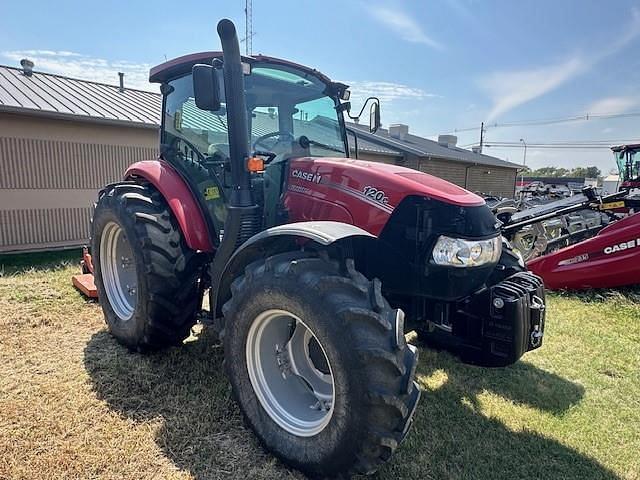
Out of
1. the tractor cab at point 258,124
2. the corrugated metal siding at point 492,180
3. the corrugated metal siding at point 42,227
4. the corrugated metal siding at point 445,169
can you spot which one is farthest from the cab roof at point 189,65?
the corrugated metal siding at point 492,180

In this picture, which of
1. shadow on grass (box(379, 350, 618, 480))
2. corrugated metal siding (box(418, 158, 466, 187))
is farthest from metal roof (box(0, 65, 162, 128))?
corrugated metal siding (box(418, 158, 466, 187))

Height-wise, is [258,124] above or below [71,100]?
below

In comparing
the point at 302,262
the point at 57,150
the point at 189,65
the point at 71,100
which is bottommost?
the point at 302,262

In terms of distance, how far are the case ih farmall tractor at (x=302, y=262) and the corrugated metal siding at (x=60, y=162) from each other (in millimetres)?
5078

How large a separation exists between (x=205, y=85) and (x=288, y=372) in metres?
1.71

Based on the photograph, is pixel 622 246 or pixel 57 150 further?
pixel 57 150

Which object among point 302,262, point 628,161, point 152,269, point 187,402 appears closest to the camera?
point 302,262

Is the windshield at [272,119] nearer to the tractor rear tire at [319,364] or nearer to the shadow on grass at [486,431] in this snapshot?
the tractor rear tire at [319,364]

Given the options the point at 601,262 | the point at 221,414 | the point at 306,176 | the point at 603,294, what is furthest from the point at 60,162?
the point at 603,294

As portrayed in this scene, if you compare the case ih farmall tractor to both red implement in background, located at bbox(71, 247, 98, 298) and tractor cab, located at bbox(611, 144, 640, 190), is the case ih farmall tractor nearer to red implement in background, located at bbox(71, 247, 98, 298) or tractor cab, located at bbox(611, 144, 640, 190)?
red implement in background, located at bbox(71, 247, 98, 298)

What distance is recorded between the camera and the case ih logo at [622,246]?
5328 mm

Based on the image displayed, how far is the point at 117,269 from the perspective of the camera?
3934 millimetres

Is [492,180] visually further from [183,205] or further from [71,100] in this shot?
[183,205]

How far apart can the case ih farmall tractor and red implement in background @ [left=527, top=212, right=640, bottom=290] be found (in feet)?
10.2
